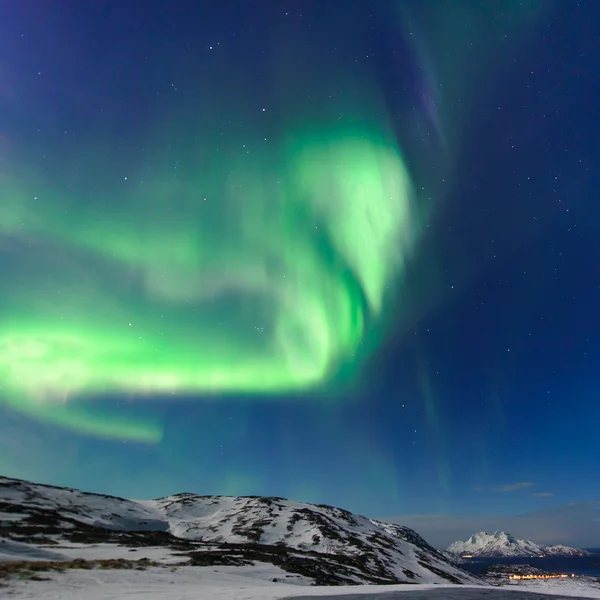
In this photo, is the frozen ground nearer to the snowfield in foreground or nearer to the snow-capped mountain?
the snowfield in foreground

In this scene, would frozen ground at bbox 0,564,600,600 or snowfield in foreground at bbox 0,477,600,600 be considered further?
snowfield in foreground at bbox 0,477,600,600

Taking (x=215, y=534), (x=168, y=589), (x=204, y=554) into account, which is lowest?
(x=168, y=589)

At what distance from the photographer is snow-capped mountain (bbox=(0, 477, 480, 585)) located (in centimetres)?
4509

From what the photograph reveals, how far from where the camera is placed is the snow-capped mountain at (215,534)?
45.1 m

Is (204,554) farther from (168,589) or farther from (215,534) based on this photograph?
(215,534)

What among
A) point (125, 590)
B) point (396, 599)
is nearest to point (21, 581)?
point (125, 590)

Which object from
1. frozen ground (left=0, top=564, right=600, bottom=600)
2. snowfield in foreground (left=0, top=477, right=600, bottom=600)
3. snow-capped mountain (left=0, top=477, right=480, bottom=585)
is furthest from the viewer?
snow-capped mountain (left=0, top=477, right=480, bottom=585)

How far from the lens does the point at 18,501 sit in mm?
86375

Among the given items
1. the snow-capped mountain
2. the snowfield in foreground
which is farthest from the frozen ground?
the snow-capped mountain

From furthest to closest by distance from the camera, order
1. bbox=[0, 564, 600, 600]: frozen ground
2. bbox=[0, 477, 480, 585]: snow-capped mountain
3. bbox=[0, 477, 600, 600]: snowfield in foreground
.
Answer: bbox=[0, 477, 480, 585]: snow-capped mountain
bbox=[0, 477, 600, 600]: snowfield in foreground
bbox=[0, 564, 600, 600]: frozen ground


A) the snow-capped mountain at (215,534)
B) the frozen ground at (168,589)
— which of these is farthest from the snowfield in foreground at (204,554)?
the snow-capped mountain at (215,534)

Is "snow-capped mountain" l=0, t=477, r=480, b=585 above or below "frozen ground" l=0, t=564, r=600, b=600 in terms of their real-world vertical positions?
above

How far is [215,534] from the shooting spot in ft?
318

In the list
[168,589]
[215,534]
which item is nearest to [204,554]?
[168,589]
